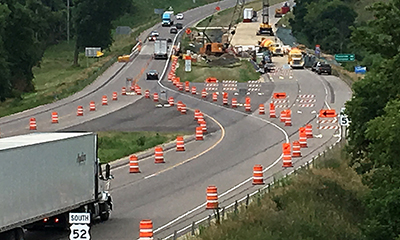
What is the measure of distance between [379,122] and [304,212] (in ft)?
14.8

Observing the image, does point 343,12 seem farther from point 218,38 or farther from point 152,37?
point 152,37

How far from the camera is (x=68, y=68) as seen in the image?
125125 mm

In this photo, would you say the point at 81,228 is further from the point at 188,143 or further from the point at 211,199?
the point at 188,143

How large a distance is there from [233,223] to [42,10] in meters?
104

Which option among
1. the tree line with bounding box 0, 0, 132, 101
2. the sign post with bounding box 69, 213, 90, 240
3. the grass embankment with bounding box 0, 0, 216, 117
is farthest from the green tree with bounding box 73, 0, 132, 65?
the sign post with bounding box 69, 213, 90, 240

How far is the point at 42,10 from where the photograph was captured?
123 meters

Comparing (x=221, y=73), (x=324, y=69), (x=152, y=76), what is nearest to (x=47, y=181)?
(x=152, y=76)

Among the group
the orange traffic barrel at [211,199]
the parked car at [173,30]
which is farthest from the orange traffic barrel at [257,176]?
the parked car at [173,30]

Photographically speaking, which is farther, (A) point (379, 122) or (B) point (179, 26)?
(B) point (179, 26)


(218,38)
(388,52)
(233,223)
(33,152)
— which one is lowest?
(218,38)

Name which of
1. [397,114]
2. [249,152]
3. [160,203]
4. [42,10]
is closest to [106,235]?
[160,203]

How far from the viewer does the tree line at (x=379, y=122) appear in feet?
70.1

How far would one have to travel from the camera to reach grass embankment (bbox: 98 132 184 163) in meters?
45.9

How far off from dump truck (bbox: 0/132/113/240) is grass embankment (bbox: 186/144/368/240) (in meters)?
3.90
